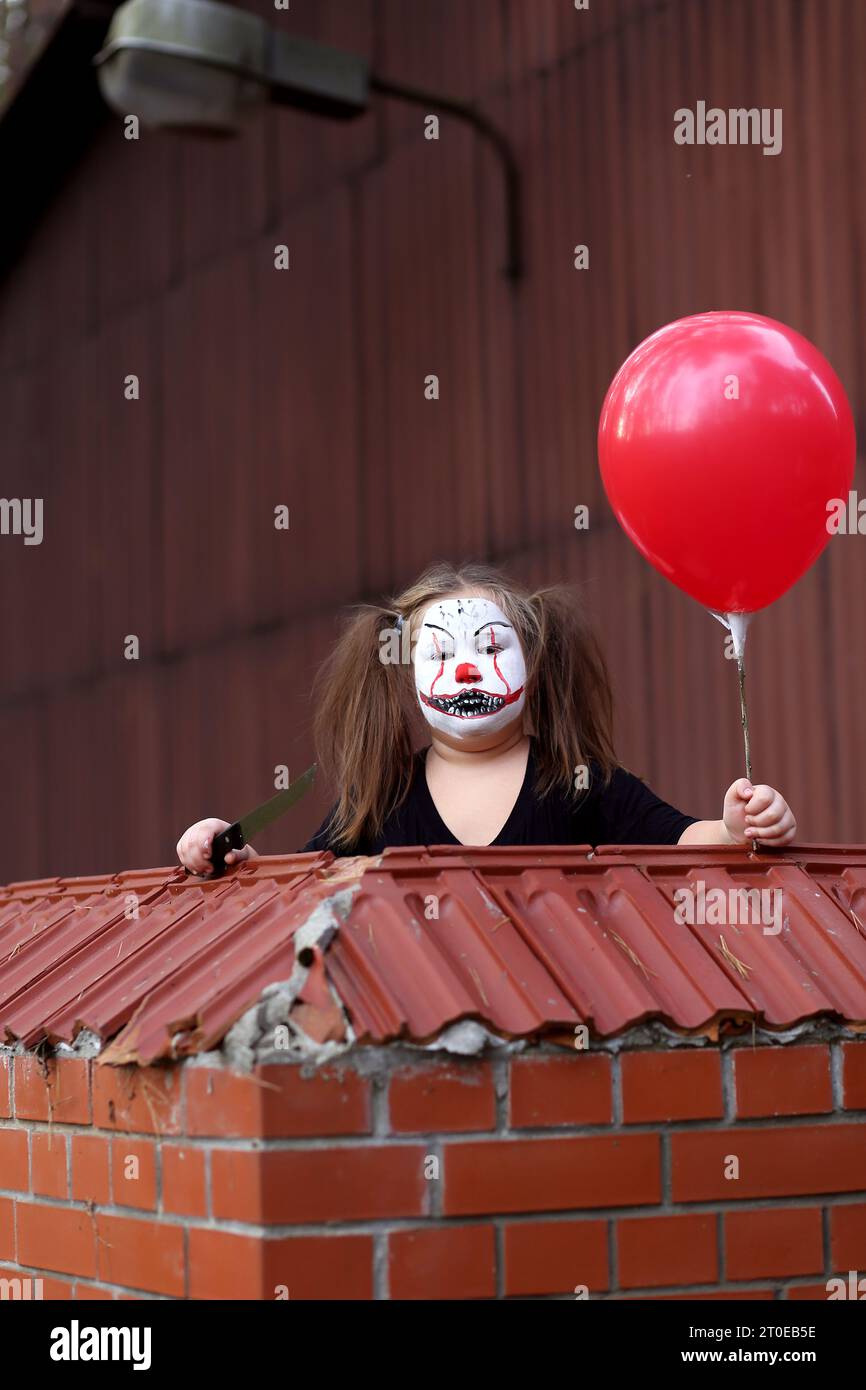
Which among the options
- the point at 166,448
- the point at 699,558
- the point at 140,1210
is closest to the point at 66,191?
the point at 166,448

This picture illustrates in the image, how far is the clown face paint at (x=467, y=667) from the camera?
8.56 ft

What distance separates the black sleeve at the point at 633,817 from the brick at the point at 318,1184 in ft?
3.25

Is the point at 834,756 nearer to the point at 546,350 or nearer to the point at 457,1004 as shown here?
the point at 546,350

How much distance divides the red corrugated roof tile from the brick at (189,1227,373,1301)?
0.68 ft

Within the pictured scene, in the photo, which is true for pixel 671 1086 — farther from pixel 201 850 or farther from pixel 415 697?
pixel 415 697

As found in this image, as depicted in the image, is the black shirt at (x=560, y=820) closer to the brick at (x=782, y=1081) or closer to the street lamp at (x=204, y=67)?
the brick at (x=782, y=1081)

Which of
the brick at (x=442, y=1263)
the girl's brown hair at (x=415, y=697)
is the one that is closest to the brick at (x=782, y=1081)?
the brick at (x=442, y=1263)

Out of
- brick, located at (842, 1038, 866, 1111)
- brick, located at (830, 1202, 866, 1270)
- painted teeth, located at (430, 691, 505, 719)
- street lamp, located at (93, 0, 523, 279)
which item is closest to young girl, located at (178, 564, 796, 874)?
painted teeth, located at (430, 691, 505, 719)

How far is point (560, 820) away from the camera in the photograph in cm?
267

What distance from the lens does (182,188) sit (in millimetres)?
8805

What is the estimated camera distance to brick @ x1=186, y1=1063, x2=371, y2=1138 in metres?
1.68

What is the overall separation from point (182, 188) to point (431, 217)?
7.81 ft

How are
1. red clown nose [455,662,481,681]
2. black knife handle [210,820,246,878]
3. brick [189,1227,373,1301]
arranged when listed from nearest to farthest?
brick [189,1227,373,1301] < black knife handle [210,820,246,878] < red clown nose [455,662,481,681]

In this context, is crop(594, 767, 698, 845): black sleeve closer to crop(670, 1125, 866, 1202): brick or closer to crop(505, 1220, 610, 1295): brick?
crop(670, 1125, 866, 1202): brick
